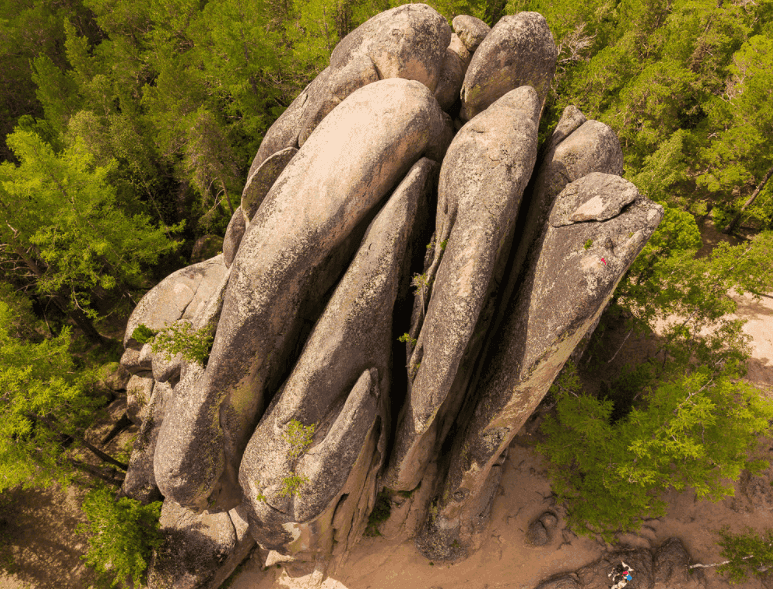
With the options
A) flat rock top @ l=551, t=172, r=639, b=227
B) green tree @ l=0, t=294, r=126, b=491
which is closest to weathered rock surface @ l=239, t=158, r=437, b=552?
flat rock top @ l=551, t=172, r=639, b=227

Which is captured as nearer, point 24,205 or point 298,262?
point 298,262

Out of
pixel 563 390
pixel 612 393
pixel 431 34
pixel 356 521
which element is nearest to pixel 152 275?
pixel 356 521

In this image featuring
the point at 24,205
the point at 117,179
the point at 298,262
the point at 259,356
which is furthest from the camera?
the point at 117,179

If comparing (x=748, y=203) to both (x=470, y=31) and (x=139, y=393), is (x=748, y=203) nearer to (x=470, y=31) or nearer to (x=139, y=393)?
(x=470, y=31)

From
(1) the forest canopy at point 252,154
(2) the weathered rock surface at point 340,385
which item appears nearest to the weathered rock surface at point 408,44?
(2) the weathered rock surface at point 340,385

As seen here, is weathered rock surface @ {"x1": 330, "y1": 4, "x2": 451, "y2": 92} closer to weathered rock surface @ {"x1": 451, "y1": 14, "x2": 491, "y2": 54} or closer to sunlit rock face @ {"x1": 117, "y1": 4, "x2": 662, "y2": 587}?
sunlit rock face @ {"x1": 117, "y1": 4, "x2": 662, "y2": 587}

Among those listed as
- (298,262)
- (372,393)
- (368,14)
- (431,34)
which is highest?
(368,14)

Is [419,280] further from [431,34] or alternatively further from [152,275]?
[152,275]
